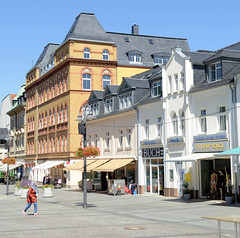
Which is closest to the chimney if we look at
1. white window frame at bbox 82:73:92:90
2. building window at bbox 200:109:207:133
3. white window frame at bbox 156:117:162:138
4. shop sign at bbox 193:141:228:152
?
white window frame at bbox 82:73:92:90

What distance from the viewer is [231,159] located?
26.4 metres

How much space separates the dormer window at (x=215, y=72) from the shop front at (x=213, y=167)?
3.84m

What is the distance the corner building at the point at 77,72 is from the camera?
52594 mm

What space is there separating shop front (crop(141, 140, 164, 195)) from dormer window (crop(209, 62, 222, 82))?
705 centimetres

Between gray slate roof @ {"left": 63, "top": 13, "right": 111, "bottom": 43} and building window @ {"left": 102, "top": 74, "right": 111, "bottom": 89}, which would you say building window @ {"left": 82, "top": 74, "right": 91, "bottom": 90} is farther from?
gray slate roof @ {"left": 63, "top": 13, "right": 111, "bottom": 43}

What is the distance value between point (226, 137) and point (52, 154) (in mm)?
36729

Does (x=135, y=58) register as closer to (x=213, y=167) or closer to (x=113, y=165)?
(x=113, y=165)

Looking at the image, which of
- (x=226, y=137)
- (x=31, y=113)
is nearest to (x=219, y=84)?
(x=226, y=137)

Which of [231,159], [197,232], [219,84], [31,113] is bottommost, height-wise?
[197,232]

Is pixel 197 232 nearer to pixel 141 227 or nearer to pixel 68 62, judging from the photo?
pixel 141 227

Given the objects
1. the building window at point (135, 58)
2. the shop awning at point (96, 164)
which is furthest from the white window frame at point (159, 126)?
the building window at point (135, 58)

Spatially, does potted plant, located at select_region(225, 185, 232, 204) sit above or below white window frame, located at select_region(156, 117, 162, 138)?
below

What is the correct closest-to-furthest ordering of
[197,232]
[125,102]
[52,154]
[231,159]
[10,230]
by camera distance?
[197,232]
[10,230]
[231,159]
[125,102]
[52,154]

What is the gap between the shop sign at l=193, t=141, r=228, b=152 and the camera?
88.2 ft
